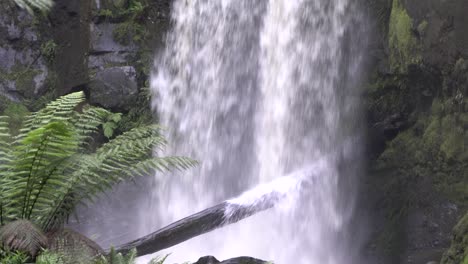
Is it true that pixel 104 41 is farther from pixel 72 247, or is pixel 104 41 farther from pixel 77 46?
pixel 72 247

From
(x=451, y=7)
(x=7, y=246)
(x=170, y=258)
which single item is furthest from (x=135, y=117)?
(x=7, y=246)

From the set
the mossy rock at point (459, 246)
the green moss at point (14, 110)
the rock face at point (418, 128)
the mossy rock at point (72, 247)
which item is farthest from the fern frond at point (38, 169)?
the green moss at point (14, 110)

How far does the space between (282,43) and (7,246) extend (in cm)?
582

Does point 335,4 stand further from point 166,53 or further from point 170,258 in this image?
point 170,258

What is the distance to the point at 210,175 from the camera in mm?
9188

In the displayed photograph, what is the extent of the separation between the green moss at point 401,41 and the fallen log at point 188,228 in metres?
2.23

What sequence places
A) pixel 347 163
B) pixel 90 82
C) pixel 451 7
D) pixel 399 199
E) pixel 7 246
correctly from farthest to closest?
pixel 90 82, pixel 347 163, pixel 399 199, pixel 451 7, pixel 7 246

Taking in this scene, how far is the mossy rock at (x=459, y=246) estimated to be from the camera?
4328 mm

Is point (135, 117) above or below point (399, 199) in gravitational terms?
above

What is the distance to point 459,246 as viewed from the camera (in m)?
4.40

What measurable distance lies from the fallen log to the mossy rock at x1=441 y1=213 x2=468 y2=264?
2.32 m

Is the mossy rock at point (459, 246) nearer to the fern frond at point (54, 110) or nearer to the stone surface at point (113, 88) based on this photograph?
the fern frond at point (54, 110)

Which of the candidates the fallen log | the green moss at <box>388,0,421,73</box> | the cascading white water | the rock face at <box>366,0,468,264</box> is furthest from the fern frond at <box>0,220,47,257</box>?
the green moss at <box>388,0,421,73</box>

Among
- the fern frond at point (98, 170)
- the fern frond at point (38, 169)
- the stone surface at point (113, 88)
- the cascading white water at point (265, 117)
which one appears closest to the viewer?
the fern frond at point (38, 169)
